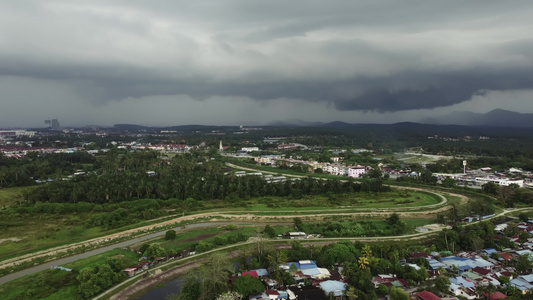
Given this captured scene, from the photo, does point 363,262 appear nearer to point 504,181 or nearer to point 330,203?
point 330,203

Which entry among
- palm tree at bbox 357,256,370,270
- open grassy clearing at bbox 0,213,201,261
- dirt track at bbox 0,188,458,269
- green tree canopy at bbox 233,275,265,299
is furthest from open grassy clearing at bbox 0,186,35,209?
palm tree at bbox 357,256,370,270

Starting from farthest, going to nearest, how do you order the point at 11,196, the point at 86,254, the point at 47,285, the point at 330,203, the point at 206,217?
the point at 11,196 < the point at 330,203 < the point at 206,217 < the point at 86,254 < the point at 47,285

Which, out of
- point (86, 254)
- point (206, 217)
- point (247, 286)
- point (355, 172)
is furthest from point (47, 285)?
point (355, 172)

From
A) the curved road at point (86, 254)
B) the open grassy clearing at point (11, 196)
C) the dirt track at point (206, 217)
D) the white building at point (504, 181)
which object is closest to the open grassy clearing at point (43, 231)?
the dirt track at point (206, 217)

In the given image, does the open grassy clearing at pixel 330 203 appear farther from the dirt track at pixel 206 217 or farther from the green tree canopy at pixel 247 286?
the green tree canopy at pixel 247 286

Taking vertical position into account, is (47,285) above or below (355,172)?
below

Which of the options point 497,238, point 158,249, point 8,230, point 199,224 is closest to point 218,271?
point 158,249

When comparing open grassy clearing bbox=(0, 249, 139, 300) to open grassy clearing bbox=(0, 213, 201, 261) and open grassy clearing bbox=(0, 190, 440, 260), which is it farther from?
open grassy clearing bbox=(0, 190, 440, 260)

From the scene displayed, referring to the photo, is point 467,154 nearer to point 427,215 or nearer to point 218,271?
point 427,215

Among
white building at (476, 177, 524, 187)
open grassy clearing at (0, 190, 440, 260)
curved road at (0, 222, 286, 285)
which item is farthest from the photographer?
white building at (476, 177, 524, 187)
